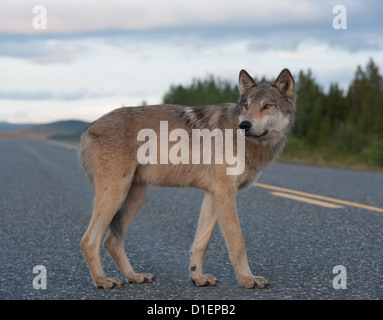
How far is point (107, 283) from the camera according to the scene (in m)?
3.98

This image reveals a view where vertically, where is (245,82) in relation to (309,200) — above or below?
above

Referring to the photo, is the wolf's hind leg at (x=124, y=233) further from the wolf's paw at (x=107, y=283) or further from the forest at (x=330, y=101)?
the forest at (x=330, y=101)

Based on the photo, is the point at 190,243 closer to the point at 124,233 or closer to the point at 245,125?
the point at 124,233

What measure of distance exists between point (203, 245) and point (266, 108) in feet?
4.02

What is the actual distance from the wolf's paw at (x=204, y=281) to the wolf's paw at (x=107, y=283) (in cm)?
58

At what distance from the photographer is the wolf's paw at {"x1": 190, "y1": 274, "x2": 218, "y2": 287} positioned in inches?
158

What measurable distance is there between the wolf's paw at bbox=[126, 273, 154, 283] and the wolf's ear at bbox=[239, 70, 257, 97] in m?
1.72

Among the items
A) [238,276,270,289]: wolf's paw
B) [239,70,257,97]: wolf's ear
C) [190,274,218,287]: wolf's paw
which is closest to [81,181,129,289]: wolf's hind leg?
[190,274,218,287]: wolf's paw

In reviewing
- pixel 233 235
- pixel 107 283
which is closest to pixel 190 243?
pixel 233 235

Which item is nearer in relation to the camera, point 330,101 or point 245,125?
point 245,125

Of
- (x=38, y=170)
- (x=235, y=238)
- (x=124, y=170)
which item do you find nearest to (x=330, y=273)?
(x=235, y=238)

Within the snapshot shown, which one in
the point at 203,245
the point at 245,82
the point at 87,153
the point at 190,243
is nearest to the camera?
the point at 203,245

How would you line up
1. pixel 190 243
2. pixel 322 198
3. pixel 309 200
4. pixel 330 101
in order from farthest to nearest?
pixel 330 101 → pixel 322 198 → pixel 309 200 → pixel 190 243
